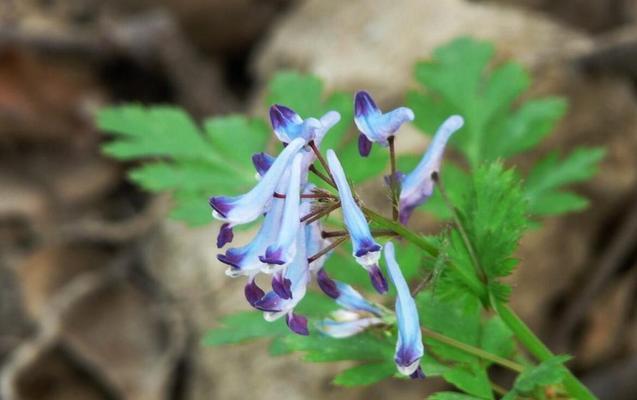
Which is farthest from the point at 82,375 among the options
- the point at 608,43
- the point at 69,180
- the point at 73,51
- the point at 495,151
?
the point at 608,43

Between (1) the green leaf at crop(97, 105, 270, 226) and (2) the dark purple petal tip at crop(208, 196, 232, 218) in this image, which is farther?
(1) the green leaf at crop(97, 105, 270, 226)

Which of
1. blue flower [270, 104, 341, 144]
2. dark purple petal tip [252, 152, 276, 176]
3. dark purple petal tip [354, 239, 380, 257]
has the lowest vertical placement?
dark purple petal tip [354, 239, 380, 257]

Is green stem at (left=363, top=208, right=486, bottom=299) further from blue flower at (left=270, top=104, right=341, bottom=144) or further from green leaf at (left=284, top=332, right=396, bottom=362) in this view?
green leaf at (left=284, top=332, right=396, bottom=362)

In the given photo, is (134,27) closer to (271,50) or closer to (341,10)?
(271,50)

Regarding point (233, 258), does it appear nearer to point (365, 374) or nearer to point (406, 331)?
point (406, 331)

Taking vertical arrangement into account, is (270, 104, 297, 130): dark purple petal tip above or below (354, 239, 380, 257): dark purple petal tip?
above

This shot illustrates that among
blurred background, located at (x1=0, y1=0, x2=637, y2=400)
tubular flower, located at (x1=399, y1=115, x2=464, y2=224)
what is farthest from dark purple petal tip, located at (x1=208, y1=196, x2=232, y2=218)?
blurred background, located at (x1=0, y1=0, x2=637, y2=400)

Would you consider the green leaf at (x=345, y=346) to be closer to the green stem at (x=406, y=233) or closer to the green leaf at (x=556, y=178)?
the green stem at (x=406, y=233)
